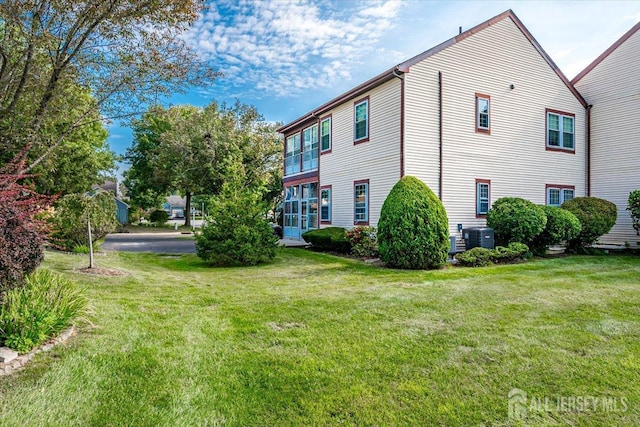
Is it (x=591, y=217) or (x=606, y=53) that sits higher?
(x=606, y=53)

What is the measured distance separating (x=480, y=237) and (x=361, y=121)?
624 centimetres

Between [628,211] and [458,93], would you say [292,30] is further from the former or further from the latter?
[628,211]

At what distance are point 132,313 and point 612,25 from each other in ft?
64.1

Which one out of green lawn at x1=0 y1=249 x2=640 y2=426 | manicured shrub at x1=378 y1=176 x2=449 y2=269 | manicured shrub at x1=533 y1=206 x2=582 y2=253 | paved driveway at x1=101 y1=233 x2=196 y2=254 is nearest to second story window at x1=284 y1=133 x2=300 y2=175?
paved driveway at x1=101 y1=233 x2=196 y2=254

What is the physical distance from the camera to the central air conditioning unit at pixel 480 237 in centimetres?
1243

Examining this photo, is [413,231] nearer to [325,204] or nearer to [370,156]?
[370,156]

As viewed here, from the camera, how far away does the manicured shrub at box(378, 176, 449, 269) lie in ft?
33.3

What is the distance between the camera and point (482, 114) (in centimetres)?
1427

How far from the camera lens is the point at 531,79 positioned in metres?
15.4

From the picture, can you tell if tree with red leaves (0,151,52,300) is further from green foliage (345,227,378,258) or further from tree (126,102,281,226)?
tree (126,102,281,226)

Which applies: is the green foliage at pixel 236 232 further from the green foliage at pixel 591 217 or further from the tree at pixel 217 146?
the tree at pixel 217 146

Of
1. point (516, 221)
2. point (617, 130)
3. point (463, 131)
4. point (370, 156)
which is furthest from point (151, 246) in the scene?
point (617, 130)

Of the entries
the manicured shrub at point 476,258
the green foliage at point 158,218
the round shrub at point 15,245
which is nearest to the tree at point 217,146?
the green foliage at point 158,218

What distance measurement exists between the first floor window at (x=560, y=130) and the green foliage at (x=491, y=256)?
21.2ft
